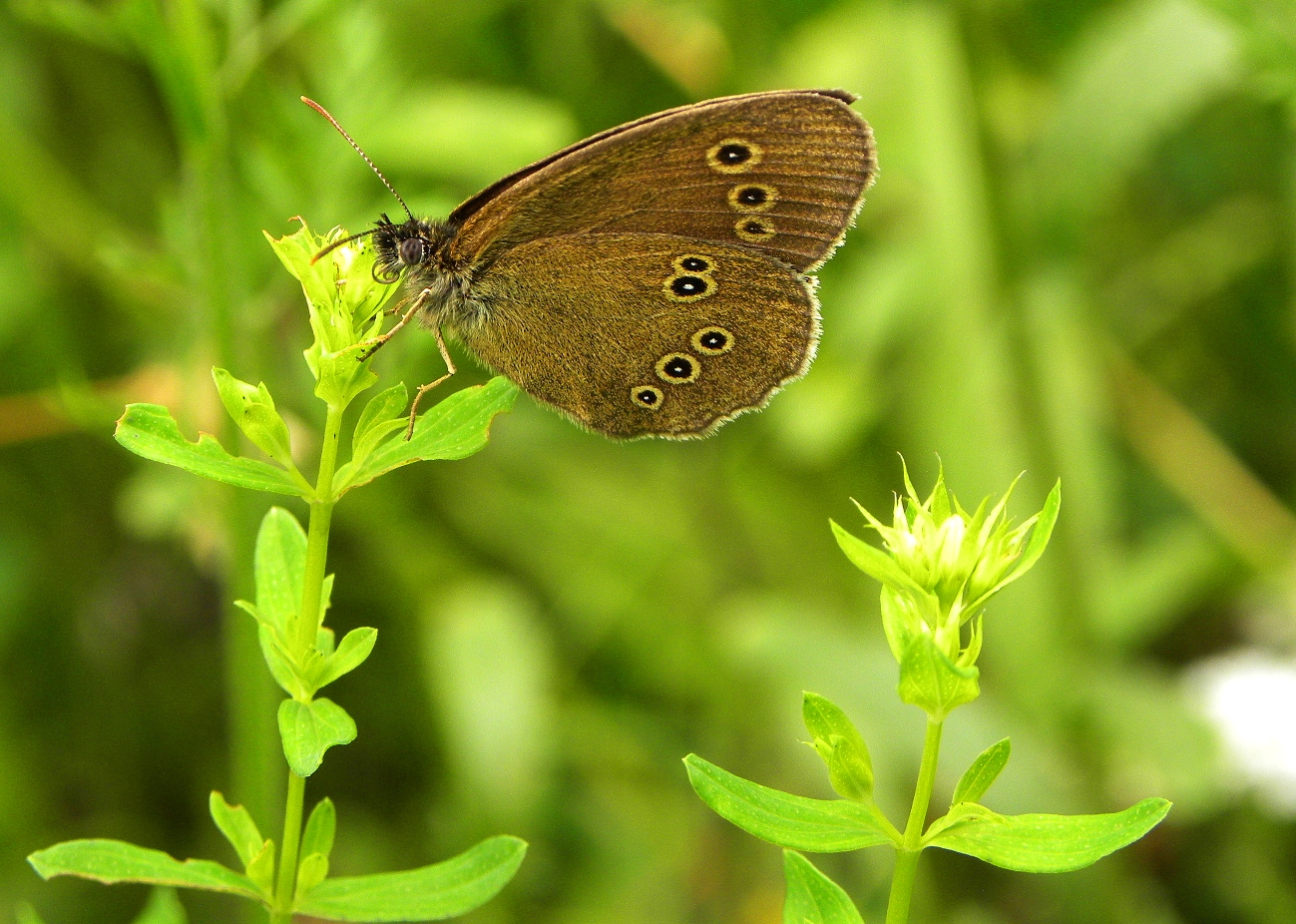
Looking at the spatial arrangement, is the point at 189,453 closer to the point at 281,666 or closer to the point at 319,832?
the point at 281,666

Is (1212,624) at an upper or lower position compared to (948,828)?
lower

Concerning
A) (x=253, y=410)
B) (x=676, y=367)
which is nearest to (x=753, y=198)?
(x=676, y=367)

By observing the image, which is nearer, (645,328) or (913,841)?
(913,841)

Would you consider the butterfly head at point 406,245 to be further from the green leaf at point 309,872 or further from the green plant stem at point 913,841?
the green plant stem at point 913,841

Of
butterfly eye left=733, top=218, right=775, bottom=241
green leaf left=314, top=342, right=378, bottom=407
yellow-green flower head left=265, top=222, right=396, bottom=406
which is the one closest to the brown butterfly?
butterfly eye left=733, top=218, right=775, bottom=241

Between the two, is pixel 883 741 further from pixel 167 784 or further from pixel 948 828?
pixel 948 828

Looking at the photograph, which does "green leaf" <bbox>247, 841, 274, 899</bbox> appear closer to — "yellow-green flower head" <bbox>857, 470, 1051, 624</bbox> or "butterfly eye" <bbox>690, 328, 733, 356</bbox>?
"yellow-green flower head" <bbox>857, 470, 1051, 624</bbox>

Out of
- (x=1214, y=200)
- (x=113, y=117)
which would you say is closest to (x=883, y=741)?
(x=1214, y=200)
